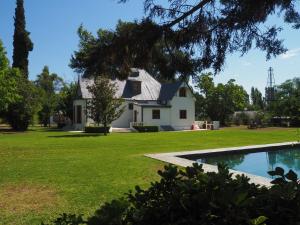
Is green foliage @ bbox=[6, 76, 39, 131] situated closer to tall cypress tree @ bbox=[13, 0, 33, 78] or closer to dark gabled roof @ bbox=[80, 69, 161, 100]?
tall cypress tree @ bbox=[13, 0, 33, 78]

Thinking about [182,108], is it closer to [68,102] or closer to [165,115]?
[165,115]

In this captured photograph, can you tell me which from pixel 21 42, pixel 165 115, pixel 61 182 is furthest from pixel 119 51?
pixel 21 42

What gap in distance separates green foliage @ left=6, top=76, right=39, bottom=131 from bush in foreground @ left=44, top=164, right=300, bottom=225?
38782mm

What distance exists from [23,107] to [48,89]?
29784 millimetres

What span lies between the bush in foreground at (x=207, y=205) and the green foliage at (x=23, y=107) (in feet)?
127

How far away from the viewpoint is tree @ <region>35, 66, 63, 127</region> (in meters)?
51.4

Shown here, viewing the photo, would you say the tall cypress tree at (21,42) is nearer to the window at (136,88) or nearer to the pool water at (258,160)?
the window at (136,88)

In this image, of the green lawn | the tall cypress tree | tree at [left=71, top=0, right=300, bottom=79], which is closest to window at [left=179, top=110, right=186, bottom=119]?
the tall cypress tree

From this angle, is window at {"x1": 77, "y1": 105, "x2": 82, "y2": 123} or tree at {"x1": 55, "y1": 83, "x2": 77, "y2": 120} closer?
window at {"x1": 77, "y1": 105, "x2": 82, "y2": 123}

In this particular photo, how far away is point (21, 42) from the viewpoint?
4397 centimetres

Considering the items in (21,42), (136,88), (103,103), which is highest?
(21,42)

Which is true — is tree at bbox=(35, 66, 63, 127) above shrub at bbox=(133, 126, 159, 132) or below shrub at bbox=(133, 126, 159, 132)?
above

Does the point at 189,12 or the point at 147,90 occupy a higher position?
the point at 147,90

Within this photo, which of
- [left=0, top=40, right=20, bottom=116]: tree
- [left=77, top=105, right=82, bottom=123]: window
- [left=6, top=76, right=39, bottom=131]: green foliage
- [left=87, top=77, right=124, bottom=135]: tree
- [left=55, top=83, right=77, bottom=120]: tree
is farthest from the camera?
[left=55, top=83, right=77, bottom=120]: tree
